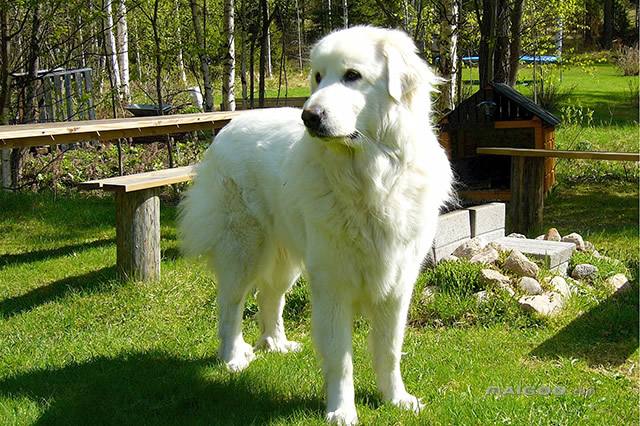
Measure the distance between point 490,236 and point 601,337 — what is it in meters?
1.60

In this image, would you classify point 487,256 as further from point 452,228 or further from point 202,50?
point 202,50

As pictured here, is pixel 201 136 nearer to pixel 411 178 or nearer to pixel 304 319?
pixel 304 319

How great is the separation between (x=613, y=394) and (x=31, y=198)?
6.54m

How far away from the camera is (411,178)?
296cm

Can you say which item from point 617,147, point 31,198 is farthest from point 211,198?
point 617,147

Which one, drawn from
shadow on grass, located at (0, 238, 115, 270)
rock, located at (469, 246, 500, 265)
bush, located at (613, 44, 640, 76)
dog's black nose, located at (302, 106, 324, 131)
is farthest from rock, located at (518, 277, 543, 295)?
bush, located at (613, 44, 640, 76)

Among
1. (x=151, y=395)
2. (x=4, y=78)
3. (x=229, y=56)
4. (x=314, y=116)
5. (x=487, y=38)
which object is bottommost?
(x=151, y=395)

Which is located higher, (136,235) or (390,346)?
(136,235)

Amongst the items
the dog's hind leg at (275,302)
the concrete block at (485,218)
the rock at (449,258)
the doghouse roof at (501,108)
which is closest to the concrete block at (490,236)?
the concrete block at (485,218)

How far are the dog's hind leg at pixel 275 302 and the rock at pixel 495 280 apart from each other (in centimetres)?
127

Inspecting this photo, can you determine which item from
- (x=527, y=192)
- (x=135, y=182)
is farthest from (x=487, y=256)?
(x=135, y=182)

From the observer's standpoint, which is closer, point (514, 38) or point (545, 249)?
point (545, 249)

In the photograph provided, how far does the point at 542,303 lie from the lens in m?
4.41

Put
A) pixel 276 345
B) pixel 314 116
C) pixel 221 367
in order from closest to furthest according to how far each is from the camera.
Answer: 1. pixel 314 116
2. pixel 221 367
3. pixel 276 345
